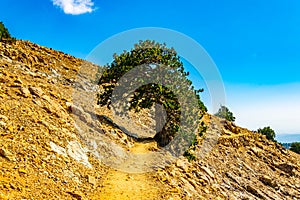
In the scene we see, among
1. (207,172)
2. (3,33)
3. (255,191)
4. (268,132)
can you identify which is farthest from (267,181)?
(268,132)

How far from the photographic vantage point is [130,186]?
1541 cm

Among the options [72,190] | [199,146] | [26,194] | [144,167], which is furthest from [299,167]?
[26,194]

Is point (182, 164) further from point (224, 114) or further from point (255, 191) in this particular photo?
point (224, 114)

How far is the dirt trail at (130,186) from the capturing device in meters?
14.1

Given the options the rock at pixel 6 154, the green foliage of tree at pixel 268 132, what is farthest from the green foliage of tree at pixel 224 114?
the rock at pixel 6 154

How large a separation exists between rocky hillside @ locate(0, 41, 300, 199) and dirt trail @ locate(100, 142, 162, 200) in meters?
0.05

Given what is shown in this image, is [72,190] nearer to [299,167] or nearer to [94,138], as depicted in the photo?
[94,138]

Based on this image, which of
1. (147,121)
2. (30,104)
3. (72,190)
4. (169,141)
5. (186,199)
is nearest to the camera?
(72,190)

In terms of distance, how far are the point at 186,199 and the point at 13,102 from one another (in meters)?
11.2

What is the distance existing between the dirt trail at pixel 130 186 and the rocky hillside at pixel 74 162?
0.05 m

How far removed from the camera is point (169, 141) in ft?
82.5

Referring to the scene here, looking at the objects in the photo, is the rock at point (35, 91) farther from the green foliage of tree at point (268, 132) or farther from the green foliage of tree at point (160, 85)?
the green foliage of tree at point (268, 132)

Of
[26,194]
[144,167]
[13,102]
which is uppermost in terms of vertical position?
[13,102]

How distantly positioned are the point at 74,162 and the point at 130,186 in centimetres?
324
